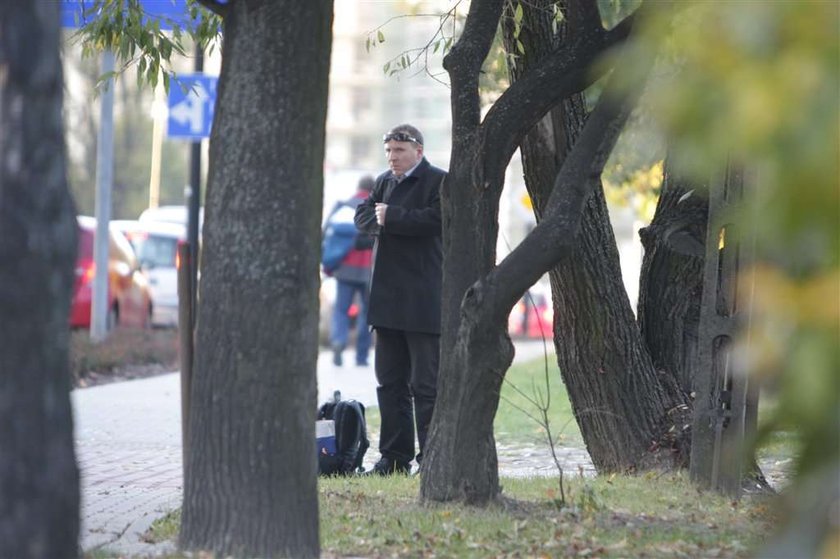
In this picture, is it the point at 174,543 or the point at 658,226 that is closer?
the point at 174,543

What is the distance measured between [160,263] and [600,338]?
846 inches

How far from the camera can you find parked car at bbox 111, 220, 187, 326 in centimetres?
2848

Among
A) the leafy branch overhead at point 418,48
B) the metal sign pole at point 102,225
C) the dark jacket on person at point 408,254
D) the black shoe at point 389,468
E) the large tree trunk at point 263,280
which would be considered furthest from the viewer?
the metal sign pole at point 102,225

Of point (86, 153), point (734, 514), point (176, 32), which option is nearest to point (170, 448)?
point (176, 32)

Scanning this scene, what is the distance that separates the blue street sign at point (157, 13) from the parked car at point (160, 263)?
60.7 feet

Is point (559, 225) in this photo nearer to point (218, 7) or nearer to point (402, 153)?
point (218, 7)

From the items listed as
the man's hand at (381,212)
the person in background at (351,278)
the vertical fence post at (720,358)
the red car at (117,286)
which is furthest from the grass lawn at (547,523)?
the red car at (117,286)

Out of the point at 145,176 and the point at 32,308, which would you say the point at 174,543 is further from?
the point at 145,176

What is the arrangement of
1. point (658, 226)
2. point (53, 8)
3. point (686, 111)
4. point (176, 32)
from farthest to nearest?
point (658, 226) → point (176, 32) → point (53, 8) → point (686, 111)

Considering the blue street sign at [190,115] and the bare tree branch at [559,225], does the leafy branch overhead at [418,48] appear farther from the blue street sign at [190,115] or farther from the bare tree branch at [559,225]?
the blue street sign at [190,115]

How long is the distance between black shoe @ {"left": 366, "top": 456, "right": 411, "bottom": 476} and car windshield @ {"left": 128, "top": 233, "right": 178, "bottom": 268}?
20562mm

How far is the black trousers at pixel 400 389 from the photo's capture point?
347 inches

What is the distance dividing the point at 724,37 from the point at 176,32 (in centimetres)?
598

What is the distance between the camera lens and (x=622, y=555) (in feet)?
18.5
